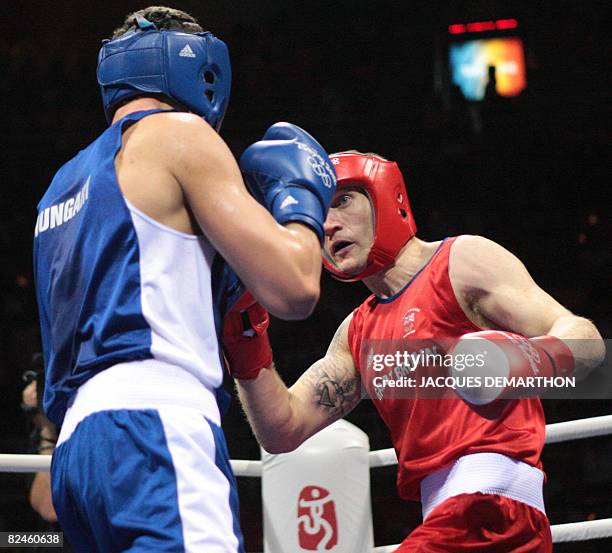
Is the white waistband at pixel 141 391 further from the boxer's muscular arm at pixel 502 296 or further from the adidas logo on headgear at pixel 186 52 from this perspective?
the boxer's muscular arm at pixel 502 296

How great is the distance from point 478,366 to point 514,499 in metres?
0.66

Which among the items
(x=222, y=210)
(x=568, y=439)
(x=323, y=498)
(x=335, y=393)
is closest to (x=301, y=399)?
(x=335, y=393)

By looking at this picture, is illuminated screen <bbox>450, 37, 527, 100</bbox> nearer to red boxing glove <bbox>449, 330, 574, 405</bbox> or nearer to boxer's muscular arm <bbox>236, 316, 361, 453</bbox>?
boxer's muscular arm <bbox>236, 316, 361, 453</bbox>

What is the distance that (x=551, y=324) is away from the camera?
7.27 feet

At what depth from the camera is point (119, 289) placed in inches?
58.8

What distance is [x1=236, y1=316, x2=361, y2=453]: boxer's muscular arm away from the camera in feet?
7.57

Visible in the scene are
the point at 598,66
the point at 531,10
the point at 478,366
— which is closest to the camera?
the point at 478,366

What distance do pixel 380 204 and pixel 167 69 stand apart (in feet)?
3.78

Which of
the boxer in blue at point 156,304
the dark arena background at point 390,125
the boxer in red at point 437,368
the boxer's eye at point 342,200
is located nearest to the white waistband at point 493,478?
the boxer in red at point 437,368

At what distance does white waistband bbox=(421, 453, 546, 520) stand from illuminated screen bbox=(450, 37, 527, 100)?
21.2 feet

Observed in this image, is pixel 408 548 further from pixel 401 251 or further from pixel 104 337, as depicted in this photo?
pixel 104 337

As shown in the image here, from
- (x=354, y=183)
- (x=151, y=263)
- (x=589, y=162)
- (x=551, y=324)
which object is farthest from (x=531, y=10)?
(x=151, y=263)

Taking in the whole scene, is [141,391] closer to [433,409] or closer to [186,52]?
[186,52]

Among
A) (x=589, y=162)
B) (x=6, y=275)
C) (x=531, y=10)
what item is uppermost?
(x=531, y=10)
